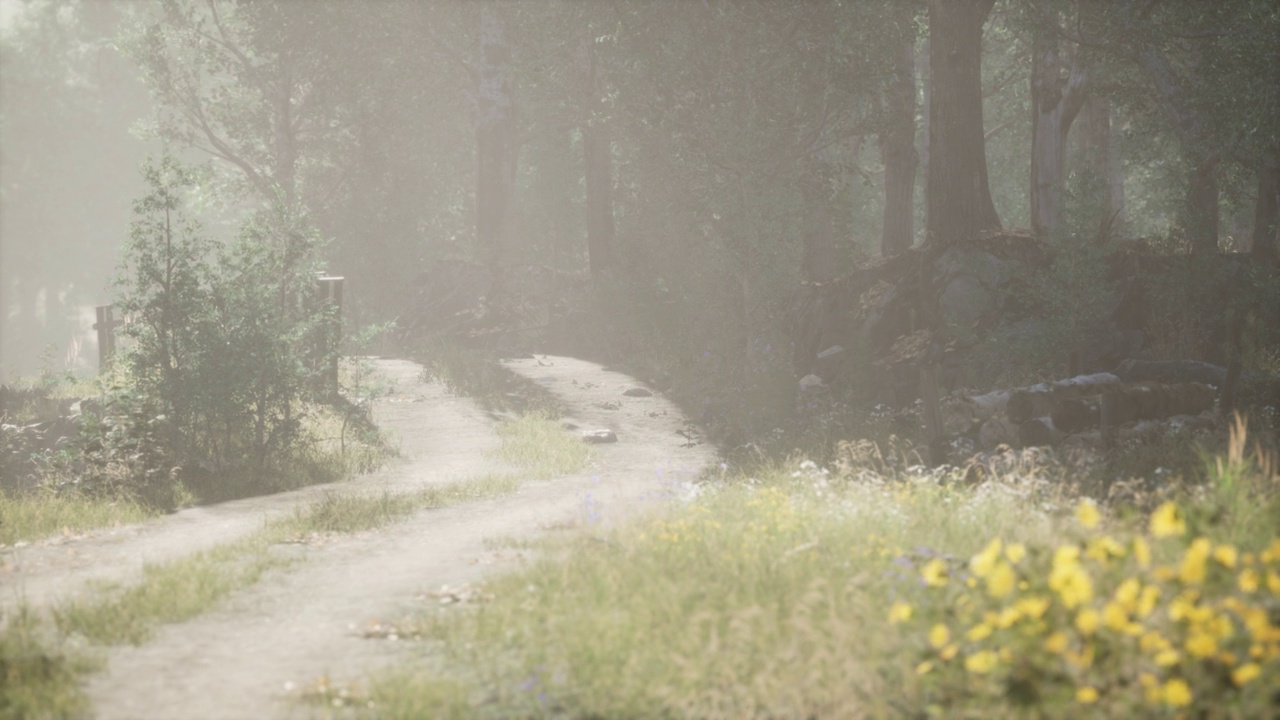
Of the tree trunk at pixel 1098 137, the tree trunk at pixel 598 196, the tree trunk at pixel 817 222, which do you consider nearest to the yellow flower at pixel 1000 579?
the tree trunk at pixel 817 222

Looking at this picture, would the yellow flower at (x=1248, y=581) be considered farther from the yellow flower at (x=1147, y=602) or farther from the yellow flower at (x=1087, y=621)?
the yellow flower at (x=1087, y=621)

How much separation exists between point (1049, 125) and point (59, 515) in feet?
66.4

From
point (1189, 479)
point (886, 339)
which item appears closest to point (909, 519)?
point (1189, 479)

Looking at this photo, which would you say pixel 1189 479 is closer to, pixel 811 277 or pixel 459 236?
pixel 811 277

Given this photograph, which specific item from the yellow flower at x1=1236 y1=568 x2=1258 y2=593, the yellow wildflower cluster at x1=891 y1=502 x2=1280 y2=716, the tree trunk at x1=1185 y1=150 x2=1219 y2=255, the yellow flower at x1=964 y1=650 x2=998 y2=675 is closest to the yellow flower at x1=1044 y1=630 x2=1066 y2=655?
the yellow wildflower cluster at x1=891 y1=502 x2=1280 y2=716

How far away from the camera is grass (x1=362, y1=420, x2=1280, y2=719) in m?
4.90

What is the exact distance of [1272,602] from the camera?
5.02 meters

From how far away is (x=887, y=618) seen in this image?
6281 mm

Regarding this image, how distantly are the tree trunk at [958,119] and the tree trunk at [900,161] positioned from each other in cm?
381

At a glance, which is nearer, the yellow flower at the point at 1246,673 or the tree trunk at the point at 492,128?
the yellow flower at the point at 1246,673

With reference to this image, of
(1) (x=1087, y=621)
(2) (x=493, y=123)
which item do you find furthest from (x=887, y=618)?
(2) (x=493, y=123)

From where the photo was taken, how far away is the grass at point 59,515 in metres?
12.0

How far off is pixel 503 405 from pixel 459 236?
2889cm

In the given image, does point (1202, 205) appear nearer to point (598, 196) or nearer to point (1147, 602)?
point (1147, 602)
